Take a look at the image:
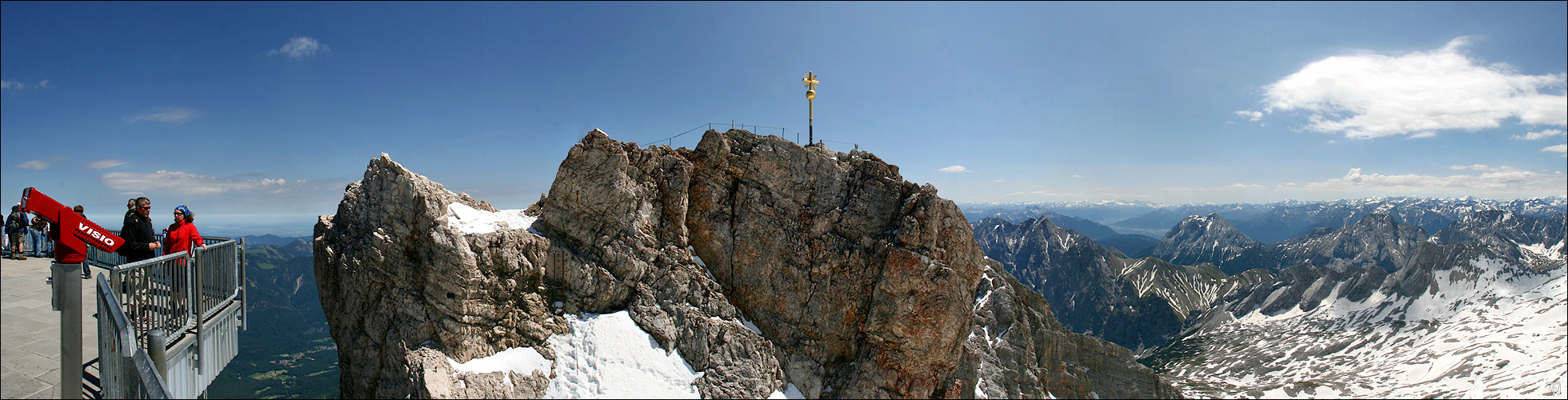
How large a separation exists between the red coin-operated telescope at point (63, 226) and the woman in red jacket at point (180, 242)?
5.88ft

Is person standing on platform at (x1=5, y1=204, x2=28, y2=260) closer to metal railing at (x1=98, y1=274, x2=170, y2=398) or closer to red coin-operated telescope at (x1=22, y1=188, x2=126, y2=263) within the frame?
red coin-operated telescope at (x1=22, y1=188, x2=126, y2=263)

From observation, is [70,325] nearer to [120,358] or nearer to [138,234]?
[120,358]

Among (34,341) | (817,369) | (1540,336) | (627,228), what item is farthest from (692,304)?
(1540,336)

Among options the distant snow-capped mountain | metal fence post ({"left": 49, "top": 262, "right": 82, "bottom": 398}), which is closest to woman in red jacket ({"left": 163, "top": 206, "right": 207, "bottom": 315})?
metal fence post ({"left": 49, "top": 262, "right": 82, "bottom": 398})

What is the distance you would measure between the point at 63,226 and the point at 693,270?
97.9 ft

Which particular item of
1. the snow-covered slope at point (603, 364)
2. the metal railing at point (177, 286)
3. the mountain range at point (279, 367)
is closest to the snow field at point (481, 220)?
the snow-covered slope at point (603, 364)

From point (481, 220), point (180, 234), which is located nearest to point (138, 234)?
point (180, 234)

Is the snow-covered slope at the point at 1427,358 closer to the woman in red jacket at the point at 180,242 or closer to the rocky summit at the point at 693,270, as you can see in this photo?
the rocky summit at the point at 693,270

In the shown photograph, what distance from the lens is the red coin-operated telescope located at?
12461 millimetres

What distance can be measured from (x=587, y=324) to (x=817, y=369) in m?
17.1

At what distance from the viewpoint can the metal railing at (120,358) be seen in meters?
11.3

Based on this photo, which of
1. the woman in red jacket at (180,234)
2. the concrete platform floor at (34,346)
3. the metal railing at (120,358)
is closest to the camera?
the metal railing at (120,358)

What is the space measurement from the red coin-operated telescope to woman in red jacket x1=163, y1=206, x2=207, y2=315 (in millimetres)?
1791

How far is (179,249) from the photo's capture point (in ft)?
51.4
